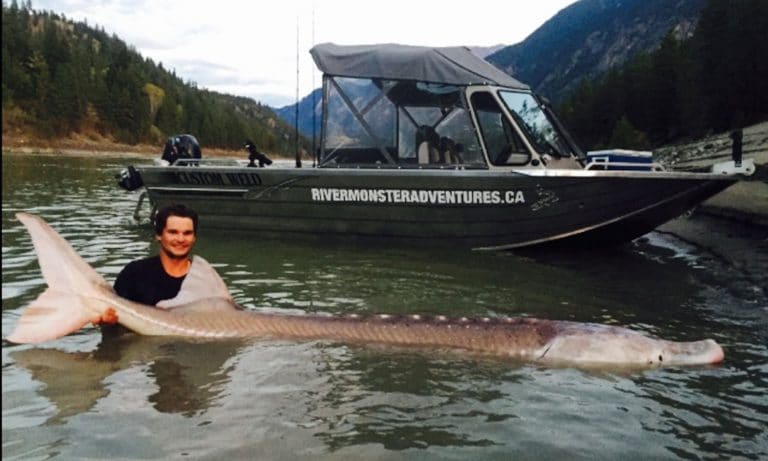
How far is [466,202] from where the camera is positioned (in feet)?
30.2

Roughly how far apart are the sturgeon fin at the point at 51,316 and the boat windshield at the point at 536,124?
6.69 meters

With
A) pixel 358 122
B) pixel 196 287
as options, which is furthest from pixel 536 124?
pixel 196 287

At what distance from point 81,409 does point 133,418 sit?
327 millimetres

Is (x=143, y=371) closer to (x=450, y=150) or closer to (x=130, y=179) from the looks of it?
(x=450, y=150)

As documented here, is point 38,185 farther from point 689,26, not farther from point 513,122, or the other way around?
point 689,26

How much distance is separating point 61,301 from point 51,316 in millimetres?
100

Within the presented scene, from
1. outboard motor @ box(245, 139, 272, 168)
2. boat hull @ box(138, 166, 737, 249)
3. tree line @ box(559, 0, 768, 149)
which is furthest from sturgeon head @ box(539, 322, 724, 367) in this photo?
tree line @ box(559, 0, 768, 149)

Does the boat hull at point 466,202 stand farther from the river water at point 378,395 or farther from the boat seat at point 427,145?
Result: the river water at point 378,395

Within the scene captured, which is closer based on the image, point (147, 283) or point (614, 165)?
point (147, 283)

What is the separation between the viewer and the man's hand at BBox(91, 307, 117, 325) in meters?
4.23

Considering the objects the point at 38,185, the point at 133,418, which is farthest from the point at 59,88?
the point at 133,418

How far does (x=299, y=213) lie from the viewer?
1012 centimetres

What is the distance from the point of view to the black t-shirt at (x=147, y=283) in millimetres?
4773

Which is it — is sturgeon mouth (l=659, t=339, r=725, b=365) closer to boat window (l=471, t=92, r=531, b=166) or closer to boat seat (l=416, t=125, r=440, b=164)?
boat window (l=471, t=92, r=531, b=166)
